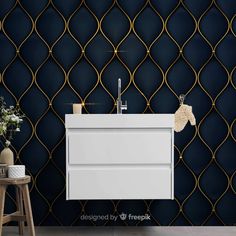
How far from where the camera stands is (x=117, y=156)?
2.94 meters

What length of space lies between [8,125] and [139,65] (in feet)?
3.69

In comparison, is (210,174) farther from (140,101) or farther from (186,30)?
(186,30)

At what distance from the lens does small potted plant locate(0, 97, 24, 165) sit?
117 inches

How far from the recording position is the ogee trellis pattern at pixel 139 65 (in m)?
3.39

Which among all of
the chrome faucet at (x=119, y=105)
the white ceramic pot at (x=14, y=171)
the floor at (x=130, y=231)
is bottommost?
the floor at (x=130, y=231)

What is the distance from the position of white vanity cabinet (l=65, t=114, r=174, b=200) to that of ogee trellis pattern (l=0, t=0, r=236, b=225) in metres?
0.46

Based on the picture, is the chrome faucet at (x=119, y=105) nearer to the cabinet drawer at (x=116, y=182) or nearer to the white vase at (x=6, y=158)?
the cabinet drawer at (x=116, y=182)

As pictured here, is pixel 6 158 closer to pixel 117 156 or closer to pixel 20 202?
pixel 20 202

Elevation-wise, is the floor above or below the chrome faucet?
below

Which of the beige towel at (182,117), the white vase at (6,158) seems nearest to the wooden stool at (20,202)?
the white vase at (6,158)

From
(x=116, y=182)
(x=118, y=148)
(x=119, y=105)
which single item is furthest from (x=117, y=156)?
(x=119, y=105)

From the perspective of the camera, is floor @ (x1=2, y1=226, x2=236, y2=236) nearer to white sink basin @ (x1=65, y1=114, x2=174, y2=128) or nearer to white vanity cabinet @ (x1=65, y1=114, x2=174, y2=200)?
white vanity cabinet @ (x1=65, y1=114, x2=174, y2=200)

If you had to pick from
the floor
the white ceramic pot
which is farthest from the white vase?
the floor

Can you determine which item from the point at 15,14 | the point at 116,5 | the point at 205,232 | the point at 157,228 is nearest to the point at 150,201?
the point at 157,228
